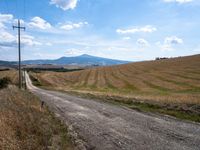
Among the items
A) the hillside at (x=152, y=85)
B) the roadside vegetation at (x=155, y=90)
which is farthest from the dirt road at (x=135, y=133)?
the hillside at (x=152, y=85)

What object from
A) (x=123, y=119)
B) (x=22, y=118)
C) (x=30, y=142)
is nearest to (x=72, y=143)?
(x=22, y=118)

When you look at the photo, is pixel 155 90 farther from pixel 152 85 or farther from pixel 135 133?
pixel 135 133

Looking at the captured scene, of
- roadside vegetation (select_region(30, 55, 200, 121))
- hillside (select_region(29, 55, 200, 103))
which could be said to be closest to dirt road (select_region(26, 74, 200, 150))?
roadside vegetation (select_region(30, 55, 200, 121))

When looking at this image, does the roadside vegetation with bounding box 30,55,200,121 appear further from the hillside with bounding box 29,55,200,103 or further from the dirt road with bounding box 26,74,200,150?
the dirt road with bounding box 26,74,200,150

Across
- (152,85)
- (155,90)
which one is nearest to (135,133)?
(155,90)

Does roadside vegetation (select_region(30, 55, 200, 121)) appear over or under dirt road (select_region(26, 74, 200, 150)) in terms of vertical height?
under

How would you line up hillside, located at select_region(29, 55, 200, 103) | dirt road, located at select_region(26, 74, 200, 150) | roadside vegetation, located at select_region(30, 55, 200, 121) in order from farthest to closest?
hillside, located at select_region(29, 55, 200, 103)
roadside vegetation, located at select_region(30, 55, 200, 121)
dirt road, located at select_region(26, 74, 200, 150)

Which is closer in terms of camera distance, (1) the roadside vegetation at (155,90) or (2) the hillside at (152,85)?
(1) the roadside vegetation at (155,90)

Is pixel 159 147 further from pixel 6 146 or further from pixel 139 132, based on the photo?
pixel 6 146

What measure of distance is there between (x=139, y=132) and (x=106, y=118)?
508 cm

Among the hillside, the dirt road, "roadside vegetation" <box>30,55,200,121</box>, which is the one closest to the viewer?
the dirt road

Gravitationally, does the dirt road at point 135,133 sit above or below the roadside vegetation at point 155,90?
above

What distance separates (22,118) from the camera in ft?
40.5

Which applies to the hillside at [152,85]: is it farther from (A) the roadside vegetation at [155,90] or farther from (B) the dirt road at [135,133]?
(B) the dirt road at [135,133]
